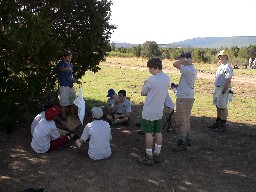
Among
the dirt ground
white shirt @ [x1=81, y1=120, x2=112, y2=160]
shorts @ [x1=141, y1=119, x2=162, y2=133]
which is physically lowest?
the dirt ground

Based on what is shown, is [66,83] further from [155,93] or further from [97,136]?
[155,93]

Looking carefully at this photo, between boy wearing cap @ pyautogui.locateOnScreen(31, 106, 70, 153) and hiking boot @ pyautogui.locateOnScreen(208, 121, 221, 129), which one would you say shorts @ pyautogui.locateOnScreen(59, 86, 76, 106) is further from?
hiking boot @ pyautogui.locateOnScreen(208, 121, 221, 129)

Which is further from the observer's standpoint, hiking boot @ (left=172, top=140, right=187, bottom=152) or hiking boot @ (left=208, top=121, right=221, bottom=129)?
hiking boot @ (left=208, top=121, right=221, bottom=129)

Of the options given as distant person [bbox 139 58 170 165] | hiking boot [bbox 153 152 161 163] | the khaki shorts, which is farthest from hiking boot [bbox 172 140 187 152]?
the khaki shorts

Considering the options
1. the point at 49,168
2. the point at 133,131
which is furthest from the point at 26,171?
the point at 133,131

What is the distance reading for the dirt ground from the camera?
5719 mm

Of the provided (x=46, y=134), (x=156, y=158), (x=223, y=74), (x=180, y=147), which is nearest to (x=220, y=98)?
(x=223, y=74)

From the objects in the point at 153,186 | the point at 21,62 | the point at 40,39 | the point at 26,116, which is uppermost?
the point at 40,39

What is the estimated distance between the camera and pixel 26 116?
8656mm

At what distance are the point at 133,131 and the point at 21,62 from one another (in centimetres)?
329

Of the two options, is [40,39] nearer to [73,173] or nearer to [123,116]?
[73,173]

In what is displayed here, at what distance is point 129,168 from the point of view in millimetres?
6348

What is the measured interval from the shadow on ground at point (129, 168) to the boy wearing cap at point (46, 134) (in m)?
0.15

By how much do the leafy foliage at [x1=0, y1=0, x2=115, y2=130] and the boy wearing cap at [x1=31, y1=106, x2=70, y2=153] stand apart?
1184 mm
